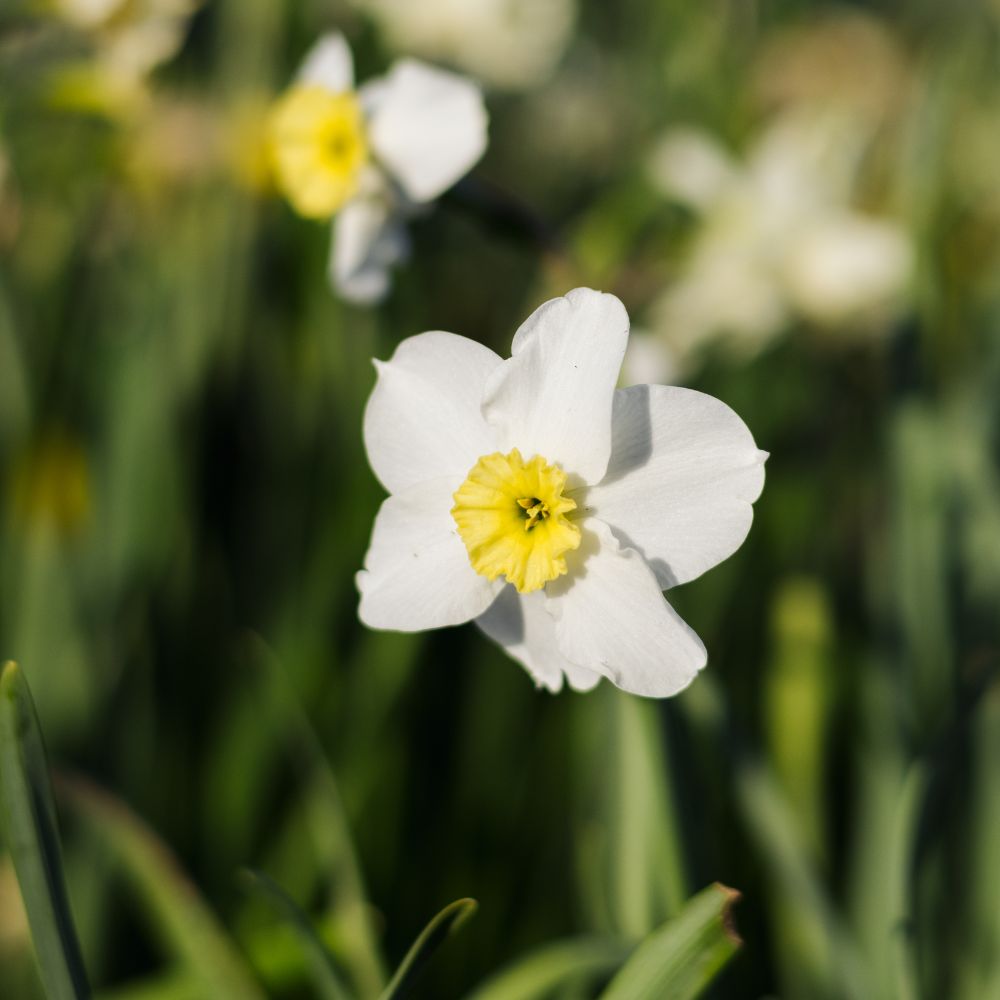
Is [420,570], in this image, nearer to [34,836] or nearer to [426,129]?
[34,836]

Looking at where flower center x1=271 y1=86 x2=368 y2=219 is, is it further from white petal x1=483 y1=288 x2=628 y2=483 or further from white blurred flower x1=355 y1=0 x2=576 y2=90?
white blurred flower x1=355 y1=0 x2=576 y2=90

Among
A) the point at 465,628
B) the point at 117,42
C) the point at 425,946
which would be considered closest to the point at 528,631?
the point at 425,946

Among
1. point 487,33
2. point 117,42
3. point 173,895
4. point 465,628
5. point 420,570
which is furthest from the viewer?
point 487,33

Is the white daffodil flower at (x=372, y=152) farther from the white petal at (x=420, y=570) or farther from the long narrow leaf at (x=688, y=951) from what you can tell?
the long narrow leaf at (x=688, y=951)

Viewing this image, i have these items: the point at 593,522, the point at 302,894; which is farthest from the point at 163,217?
the point at 593,522

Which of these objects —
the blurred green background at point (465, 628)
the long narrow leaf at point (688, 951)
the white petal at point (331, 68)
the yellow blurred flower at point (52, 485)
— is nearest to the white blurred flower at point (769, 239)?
the blurred green background at point (465, 628)
